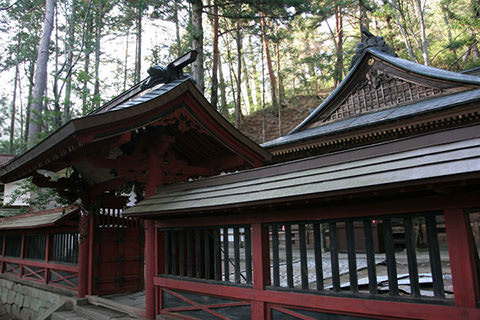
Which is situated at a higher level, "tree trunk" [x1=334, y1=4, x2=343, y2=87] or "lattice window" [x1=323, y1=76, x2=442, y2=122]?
"tree trunk" [x1=334, y1=4, x2=343, y2=87]

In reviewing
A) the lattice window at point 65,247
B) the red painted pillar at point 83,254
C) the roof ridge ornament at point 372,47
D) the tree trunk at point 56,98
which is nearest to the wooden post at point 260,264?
the red painted pillar at point 83,254

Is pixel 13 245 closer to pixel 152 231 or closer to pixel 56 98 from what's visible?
pixel 56 98

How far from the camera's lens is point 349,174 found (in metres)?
3.35

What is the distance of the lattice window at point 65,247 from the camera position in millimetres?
8438

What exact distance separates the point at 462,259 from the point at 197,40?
12551mm

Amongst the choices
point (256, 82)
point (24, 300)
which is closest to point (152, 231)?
point (24, 300)

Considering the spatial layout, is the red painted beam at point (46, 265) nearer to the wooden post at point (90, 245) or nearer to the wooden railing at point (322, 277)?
the wooden post at point (90, 245)

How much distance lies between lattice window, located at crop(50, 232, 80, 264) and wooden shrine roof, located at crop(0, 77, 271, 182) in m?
2.48

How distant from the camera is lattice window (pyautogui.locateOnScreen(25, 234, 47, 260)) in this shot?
980 centimetres

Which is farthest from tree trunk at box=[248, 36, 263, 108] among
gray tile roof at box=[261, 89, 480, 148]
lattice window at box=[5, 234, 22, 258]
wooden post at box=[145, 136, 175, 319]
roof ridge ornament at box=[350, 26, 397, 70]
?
wooden post at box=[145, 136, 175, 319]

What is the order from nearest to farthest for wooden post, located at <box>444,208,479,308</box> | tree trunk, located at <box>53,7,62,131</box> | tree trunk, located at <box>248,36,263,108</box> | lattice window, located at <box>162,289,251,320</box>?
wooden post, located at <box>444,208,479,308</box> < lattice window, located at <box>162,289,251,320</box> < tree trunk, located at <box>53,7,62,131</box> < tree trunk, located at <box>248,36,263,108</box>

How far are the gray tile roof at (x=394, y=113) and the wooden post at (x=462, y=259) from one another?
259 inches

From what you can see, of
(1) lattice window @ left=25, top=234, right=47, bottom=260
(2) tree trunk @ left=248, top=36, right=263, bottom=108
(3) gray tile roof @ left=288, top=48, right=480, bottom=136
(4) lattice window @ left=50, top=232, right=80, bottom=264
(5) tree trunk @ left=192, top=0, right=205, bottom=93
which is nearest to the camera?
(4) lattice window @ left=50, top=232, right=80, bottom=264

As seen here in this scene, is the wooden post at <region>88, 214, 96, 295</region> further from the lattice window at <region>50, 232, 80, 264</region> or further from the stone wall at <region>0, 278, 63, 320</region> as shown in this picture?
the lattice window at <region>50, 232, 80, 264</region>
